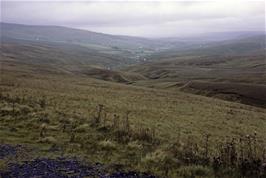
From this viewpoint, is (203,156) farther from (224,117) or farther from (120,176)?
(224,117)

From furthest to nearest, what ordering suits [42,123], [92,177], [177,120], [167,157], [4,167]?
[177,120]
[42,123]
[167,157]
[4,167]
[92,177]

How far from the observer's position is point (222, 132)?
24516mm

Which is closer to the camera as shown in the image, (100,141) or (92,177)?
(92,177)

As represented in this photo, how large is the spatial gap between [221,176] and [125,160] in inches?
119

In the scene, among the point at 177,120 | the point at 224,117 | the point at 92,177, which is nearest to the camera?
the point at 92,177

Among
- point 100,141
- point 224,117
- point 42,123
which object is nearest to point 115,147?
point 100,141

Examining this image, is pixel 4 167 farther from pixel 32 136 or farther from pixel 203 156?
pixel 203 156

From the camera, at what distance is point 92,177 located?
10.2 meters

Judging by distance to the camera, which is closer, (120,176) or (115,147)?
(120,176)

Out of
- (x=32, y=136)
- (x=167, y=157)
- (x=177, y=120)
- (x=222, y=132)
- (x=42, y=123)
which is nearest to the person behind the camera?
(x=167, y=157)

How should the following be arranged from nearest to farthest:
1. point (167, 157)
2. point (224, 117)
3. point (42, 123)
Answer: point (167, 157) < point (42, 123) < point (224, 117)

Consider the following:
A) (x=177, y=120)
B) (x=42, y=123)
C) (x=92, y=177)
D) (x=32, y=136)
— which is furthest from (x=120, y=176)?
(x=177, y=120)

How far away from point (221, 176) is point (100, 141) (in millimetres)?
5242

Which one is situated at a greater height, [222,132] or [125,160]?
[125,160]
